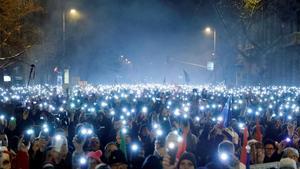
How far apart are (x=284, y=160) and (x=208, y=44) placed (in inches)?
3142

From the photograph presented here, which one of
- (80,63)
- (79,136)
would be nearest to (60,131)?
(79,136)

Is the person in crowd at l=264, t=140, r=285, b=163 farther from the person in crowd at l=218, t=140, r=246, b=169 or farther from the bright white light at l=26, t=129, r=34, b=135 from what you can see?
the bright white light at l=26, t=129, r=34, b=135

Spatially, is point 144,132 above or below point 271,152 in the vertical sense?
above

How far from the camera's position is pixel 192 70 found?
88875 millimetres

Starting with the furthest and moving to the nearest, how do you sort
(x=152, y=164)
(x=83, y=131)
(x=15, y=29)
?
(x=15, y=29), (x=83, y=131), (x=152, y=164)

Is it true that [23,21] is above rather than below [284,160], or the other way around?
above

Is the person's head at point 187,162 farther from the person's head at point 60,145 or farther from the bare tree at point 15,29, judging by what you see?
the bare tree at point 15,29

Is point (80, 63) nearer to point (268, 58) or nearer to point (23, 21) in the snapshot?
point (268, 58)

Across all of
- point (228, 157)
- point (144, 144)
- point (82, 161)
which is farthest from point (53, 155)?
point (228, 157)

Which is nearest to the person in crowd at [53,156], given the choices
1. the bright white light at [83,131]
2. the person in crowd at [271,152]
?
the bright white light at [83,131]

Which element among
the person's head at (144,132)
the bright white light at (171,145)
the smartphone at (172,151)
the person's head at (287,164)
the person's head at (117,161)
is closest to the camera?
the person's head at (287,164)

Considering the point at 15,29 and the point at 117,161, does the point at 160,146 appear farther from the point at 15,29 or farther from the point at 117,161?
the point at 15,29

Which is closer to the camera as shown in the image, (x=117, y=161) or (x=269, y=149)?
(x=117, y=161)

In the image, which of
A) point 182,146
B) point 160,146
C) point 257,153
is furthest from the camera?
point 182,146
